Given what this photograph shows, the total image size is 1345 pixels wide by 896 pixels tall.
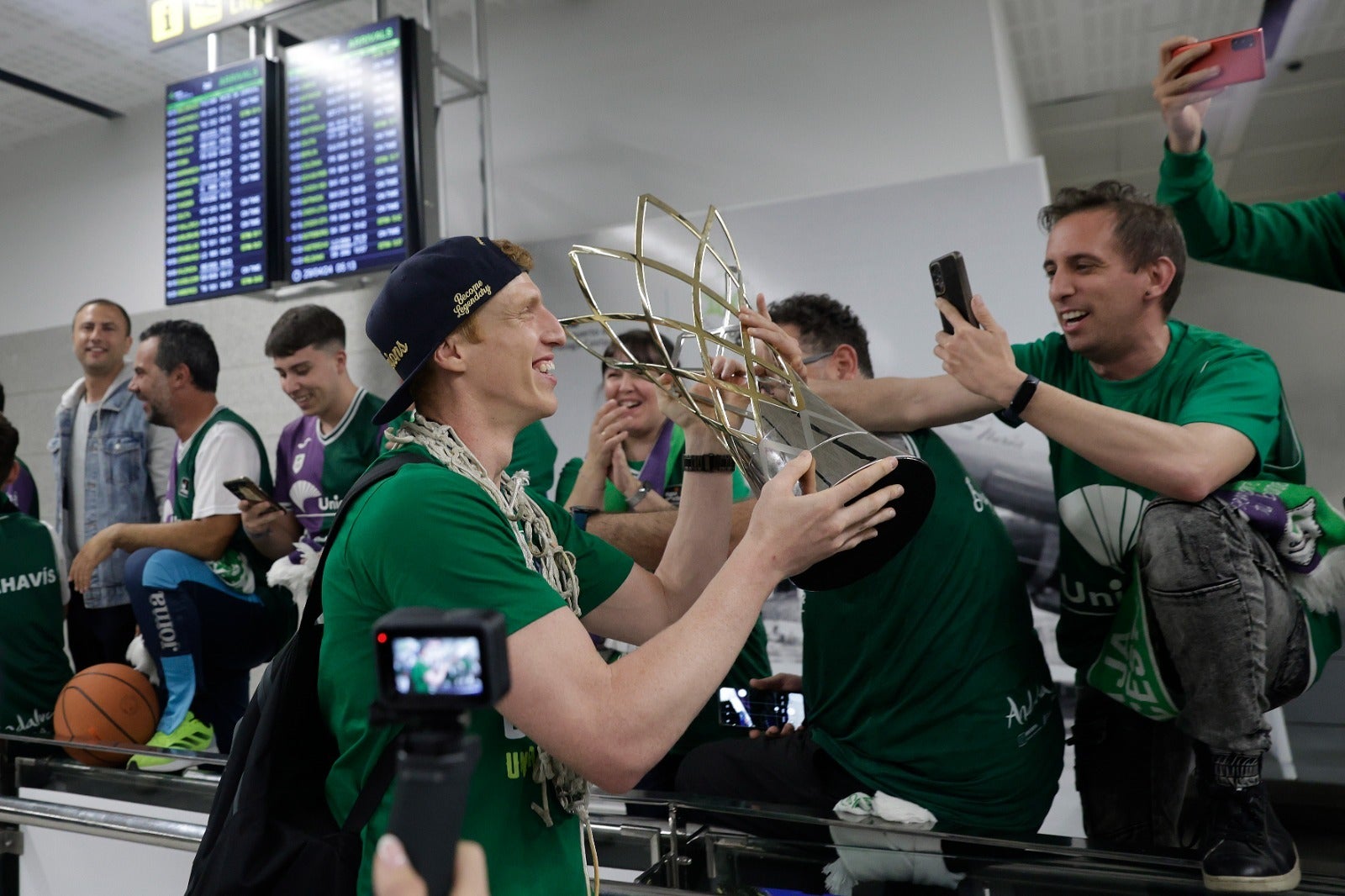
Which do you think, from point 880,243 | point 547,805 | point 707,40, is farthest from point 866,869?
point 707,40

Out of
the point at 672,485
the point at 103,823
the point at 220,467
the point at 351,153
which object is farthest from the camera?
the point at 351,153

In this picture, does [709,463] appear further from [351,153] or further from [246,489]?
[351,153]

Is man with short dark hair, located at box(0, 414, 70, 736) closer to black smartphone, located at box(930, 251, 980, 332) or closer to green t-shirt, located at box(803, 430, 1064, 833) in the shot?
green t-shirt, located at box(803, 430, 1064, 833)

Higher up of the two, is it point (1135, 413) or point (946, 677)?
point (1135, 413)

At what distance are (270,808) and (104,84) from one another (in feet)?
16.5

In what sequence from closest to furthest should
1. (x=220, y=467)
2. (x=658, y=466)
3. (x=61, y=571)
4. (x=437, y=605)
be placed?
1. (x=437, y=605)
2. (x=658, y=466)
3. (x=220, y=467)
4. (x=61, y=571)

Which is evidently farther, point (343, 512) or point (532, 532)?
point (532, 532)

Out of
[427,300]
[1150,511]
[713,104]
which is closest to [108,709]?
[427,300]

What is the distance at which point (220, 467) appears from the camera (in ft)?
10.1

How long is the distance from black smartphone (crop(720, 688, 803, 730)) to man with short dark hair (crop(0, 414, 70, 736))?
7.65 ft

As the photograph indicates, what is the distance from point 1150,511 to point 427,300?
1163 mm

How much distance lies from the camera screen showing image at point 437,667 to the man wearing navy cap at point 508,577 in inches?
17.2

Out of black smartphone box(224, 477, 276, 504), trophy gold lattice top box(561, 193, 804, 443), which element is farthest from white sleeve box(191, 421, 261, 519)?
trophy gold lattice top box(561, 193, 804, 443)

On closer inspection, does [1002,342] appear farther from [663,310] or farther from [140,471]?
[140,471]
